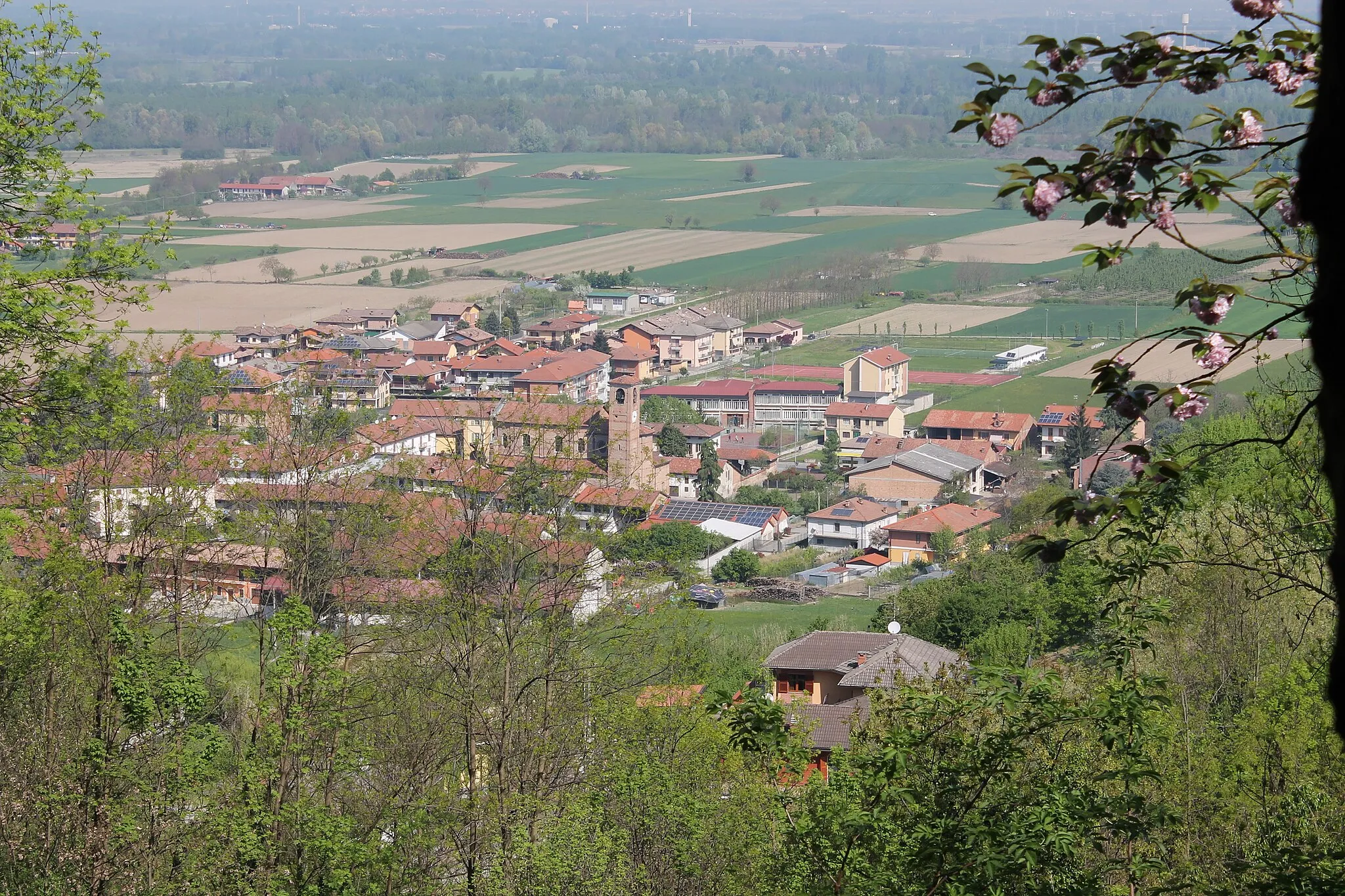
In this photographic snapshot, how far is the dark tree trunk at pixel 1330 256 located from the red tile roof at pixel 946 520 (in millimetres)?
32114

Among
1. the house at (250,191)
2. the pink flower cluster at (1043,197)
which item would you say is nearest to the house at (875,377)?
the pink flower cluster at (1043,197)

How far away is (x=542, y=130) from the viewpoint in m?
131

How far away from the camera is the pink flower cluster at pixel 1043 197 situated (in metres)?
3.02

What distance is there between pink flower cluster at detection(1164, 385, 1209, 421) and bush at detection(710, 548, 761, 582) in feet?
92.2

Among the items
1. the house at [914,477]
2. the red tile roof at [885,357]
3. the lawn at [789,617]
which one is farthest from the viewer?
the red tile roof at [885,357]

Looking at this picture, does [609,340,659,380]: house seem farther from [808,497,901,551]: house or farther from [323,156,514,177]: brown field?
[323,156,514,177]: brown field

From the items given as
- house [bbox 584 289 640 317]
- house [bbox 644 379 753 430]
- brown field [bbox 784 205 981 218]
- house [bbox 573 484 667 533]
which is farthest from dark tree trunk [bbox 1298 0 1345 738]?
brown field [bbox 784 205 981 218]

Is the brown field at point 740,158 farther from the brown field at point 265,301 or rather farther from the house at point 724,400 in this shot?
the house at point 724,400

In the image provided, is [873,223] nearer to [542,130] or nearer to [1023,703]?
[542,130]

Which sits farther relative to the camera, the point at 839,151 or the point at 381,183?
the point at 839,151

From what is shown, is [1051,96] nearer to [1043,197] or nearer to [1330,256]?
[1043,197]

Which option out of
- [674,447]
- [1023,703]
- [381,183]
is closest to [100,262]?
[1023,703]

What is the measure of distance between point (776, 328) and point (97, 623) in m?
49.1

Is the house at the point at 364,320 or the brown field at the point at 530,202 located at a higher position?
the brown field at the point at 530,202
